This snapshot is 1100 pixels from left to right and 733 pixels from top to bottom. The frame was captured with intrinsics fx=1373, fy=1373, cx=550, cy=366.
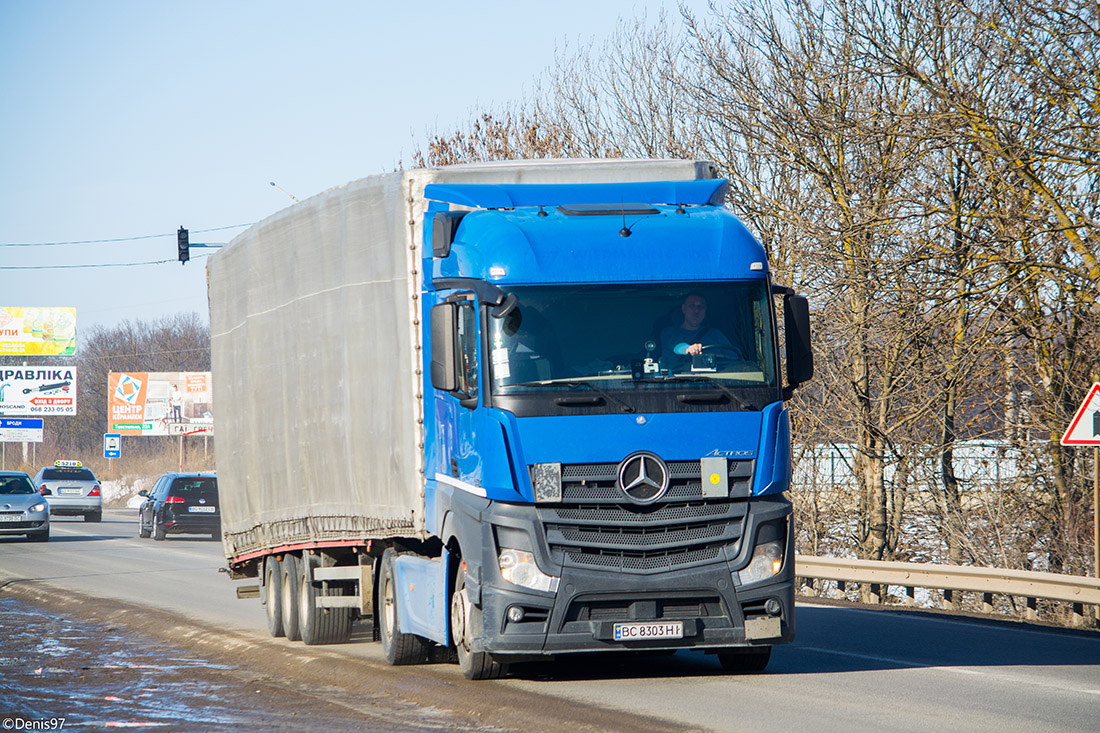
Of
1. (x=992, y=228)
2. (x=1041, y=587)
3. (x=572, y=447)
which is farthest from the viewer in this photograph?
(x=992, y=228)

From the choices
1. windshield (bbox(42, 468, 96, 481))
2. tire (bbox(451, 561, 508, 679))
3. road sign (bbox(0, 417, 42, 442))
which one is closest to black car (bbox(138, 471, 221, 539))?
windshield (bbox(42, 468, 96, 481))

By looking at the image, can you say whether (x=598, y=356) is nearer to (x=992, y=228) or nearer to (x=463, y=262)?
(x=463, y=262)

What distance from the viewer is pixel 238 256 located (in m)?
14.2

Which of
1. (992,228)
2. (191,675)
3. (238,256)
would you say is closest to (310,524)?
(191,675)

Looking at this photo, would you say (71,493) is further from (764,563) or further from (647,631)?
(764,563)

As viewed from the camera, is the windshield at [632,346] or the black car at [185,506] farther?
the black car at [185,506]

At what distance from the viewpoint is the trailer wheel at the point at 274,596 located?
13.6m

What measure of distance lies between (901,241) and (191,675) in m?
13.2

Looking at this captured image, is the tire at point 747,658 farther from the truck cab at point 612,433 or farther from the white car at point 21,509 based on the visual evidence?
the white car at point 21,509

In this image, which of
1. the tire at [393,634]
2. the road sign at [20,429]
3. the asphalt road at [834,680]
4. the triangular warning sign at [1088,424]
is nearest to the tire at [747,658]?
the asphalt road at [834,680]

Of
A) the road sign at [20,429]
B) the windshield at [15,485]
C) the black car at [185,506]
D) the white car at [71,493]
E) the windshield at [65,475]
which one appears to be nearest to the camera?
the windshield at [15,485]

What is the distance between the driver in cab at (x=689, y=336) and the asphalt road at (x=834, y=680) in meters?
2.21

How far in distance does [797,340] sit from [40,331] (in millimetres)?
73662

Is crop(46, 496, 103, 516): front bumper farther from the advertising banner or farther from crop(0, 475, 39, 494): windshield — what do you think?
the advertising banner
